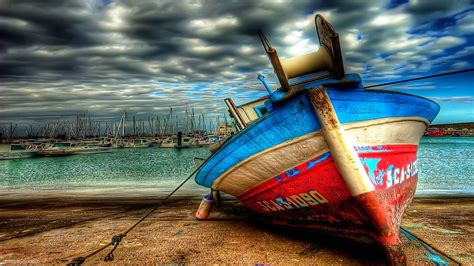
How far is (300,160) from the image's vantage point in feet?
12.3

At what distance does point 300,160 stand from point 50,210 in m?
7.99

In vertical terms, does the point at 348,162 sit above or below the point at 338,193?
above

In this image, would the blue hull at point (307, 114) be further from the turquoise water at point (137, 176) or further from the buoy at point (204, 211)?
the turquoise water at point (137, 176)

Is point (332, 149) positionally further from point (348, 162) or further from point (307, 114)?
point (307, 114)

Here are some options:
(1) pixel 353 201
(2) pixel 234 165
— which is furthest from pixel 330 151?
(2) pixel 234 165

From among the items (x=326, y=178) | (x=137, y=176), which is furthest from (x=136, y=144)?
(x=326, y=178)

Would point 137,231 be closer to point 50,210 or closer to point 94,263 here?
point 94,263

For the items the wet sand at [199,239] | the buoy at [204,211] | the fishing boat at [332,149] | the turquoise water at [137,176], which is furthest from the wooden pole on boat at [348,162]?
the turquoise water at [137,176]

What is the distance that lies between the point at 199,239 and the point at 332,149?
3.03m

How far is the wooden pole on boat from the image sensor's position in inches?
130

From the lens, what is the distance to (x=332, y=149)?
A: 11.1 ft

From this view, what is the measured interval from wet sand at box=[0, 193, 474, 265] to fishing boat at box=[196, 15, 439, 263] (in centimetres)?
52

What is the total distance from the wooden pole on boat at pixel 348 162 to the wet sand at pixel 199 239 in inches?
34.2

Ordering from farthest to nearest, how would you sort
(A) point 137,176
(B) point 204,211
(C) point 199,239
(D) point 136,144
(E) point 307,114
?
(D) point 136,144 < (A) point 137,176 < (B) point 204,211 < (C) point 199,239 < (E) point 307,114
